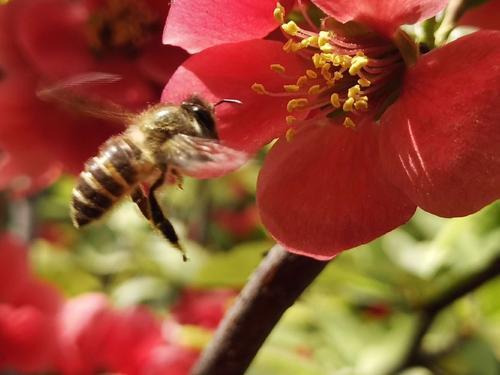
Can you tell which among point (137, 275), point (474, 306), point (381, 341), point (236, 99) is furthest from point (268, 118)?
point (137, 275)

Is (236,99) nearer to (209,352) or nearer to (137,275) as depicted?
(209,352)

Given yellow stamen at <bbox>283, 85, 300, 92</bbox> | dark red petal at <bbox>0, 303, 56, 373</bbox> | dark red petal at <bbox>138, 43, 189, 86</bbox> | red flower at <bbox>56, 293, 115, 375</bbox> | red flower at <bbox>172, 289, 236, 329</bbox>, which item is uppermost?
yellow stamen at <bbox>283, 85, 300, 92</bbox>

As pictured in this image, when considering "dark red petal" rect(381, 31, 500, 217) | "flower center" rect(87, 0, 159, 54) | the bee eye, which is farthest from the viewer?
"flower center" rect(87, 0, 159, 54)

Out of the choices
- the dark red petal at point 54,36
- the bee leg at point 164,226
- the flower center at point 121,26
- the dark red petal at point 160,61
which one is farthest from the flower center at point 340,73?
the dark red petal at point 54,36

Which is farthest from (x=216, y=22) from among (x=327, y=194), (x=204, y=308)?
(x=204, y=308)

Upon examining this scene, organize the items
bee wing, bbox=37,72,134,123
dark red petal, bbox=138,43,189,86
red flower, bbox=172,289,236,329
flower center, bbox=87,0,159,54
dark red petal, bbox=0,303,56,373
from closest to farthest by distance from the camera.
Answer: bee wing, bbox=37,72,134,123 → dark red petal, bbox=138,43,189,86 → flower center, bbox=87,0,159,54 → dark red petal, bbox=0,303,56,373 → red flower, bbox=172,289,236,329

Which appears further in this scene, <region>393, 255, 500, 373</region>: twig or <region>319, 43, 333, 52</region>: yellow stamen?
<region>393, 255, 500, 373</region>: twig

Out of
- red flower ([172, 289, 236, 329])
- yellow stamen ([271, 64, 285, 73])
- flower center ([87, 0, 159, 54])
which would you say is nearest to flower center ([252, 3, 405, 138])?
yellow stamen ([271, 64, 285, 73])

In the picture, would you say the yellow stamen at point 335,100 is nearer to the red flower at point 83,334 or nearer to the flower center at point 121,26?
the flower center at point 121,26

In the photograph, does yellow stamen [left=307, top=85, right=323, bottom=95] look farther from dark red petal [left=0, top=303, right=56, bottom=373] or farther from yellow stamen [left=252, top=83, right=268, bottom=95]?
dark red petal [left=0, top=303, right=56, bottom=373]
